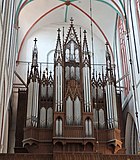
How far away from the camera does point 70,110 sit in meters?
15.1

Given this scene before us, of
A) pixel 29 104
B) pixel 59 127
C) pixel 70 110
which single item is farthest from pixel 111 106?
A: pixel 29 104

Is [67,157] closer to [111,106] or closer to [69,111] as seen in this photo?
[69,111]

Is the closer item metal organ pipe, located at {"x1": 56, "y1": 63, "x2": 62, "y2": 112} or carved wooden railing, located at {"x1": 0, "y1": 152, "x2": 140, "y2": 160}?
carved wooden railing, located at {"x1": 0, "y1": 152, "x2": 140, "y2": 160}

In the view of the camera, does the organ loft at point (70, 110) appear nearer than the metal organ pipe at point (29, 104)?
Yes

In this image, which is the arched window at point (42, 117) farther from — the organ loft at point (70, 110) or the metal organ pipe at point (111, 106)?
the metal organ pipe at point (111, 106)

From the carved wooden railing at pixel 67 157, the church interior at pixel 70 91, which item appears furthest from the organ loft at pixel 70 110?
the carved wooden railing at pixel 67 157

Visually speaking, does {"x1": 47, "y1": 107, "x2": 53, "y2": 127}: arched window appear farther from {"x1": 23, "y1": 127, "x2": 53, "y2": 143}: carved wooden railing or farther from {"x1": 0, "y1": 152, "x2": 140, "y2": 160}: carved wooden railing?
{"x1": 0, "y1": 152, "x2": 140, "y2": 160}: carved wooden railing

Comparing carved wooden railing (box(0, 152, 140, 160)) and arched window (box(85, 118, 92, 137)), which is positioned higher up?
arched window (box(85, 118, 92, 137))

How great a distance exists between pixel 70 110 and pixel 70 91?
3.20ft

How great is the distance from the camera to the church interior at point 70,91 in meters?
14.4

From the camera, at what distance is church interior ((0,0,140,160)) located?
14.4 m

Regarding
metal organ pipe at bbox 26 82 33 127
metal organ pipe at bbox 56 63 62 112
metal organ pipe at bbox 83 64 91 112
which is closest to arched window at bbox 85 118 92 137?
metal organ pipe at bbox 83 64 91 112

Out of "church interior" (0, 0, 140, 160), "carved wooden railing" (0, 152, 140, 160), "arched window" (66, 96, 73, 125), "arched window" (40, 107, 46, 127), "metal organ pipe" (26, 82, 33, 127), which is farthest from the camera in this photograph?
"arched window" (40, 107, 46, 127)

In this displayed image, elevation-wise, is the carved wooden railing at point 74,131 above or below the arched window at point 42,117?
below
